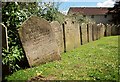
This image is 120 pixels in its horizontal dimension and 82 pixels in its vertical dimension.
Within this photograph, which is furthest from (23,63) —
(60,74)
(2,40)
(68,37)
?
(68,37)

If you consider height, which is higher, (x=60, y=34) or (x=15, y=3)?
(x=15, y=3)

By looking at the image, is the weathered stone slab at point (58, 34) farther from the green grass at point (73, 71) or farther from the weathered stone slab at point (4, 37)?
the weathered stone slab at point (4, 37)

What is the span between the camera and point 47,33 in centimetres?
891

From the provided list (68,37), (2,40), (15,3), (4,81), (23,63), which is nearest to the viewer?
(4,81)

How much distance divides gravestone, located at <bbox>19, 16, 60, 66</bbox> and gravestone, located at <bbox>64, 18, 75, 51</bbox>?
9.97ft

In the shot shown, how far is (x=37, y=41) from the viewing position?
27.4ft

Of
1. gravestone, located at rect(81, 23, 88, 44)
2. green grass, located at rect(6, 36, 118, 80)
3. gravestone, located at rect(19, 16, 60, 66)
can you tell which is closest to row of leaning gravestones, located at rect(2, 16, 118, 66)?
gravestone, located at rect(19, 16, 60, 66)

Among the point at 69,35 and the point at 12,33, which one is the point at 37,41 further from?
the point at 69,35

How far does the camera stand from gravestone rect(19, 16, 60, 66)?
7.86 metres

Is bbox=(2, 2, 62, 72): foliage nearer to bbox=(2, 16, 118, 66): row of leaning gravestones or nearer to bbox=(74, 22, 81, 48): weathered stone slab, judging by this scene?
bbox=(2, 16, 118, 66): row of leaning gravestones

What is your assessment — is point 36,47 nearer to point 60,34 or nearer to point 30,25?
point 30,25

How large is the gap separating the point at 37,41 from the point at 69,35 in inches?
173

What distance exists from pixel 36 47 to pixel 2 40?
45.8 inches

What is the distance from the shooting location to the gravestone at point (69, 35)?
1216 centimetres
